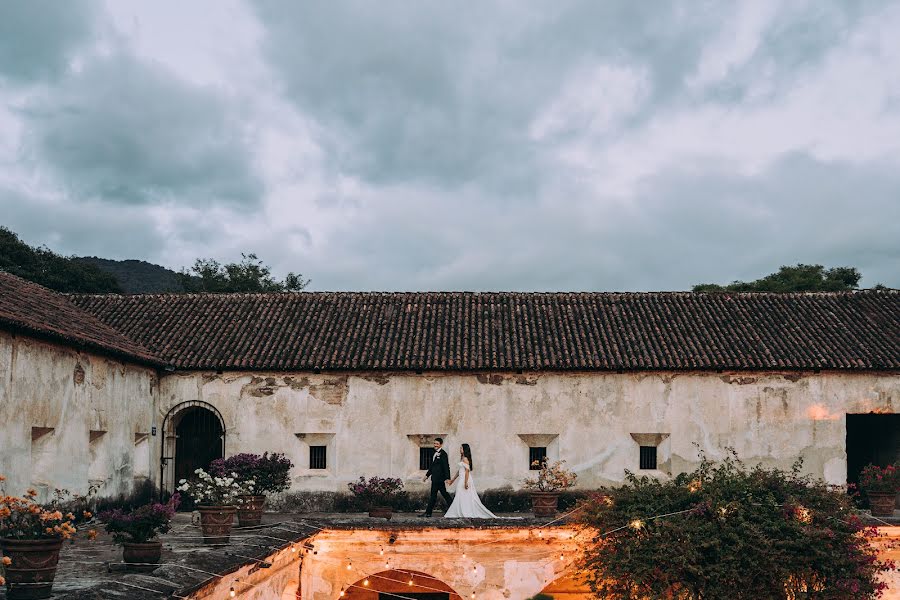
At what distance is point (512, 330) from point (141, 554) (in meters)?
12.8

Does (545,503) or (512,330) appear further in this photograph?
(512,330)

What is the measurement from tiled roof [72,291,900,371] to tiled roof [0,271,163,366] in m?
1.04

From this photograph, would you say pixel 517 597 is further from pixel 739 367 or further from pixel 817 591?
pixel 739 367

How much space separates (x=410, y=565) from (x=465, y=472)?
84.5 inches

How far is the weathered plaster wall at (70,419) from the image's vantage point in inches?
536

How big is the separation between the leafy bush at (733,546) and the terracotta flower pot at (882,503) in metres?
2.85

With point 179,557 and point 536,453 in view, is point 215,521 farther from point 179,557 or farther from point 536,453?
point 536,453

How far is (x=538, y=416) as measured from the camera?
20.0 meters

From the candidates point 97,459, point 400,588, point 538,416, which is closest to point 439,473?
point 400,588

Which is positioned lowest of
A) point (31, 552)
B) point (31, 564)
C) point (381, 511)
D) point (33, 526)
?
point (381, 511)

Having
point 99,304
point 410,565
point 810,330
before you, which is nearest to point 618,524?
point 410,565

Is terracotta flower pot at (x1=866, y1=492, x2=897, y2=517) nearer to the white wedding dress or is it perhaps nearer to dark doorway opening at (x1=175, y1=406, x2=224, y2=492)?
the white wedding dress

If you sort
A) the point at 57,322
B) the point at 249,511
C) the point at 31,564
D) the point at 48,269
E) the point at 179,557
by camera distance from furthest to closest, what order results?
the point at 48,269, the point at 57,322, the point at 249,511, the point at 179,557, the point at 31,564

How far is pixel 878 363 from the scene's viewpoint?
1931cm
